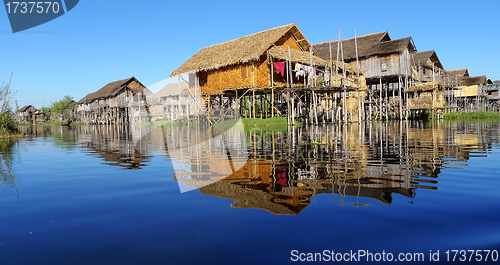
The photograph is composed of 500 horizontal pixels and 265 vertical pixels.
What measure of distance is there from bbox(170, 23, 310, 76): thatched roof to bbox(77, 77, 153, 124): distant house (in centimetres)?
1884

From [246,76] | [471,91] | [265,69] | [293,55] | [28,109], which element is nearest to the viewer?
[265,69]

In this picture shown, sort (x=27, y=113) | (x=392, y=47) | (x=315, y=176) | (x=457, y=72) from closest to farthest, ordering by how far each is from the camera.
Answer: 1. (x=315, y=176)
2. (x=392, y=47)
3. (x=457, y=72)
4. (x=27, y=113)

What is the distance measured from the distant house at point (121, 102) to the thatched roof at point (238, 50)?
18.8 meters

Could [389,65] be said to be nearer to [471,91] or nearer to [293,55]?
[293,55]

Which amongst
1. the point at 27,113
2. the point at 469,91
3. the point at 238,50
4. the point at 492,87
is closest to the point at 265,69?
the point at 238,50

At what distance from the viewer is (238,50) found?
25453 millimetres

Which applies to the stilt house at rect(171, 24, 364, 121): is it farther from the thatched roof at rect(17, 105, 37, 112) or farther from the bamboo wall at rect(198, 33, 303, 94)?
the thatched roof at rect(17, 105, 37, 112)

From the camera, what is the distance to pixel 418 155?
667 cm

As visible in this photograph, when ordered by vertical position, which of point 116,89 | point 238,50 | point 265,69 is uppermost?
point 238,50

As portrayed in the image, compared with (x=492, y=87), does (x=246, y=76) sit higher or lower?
lower

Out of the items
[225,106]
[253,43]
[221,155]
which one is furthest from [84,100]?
[221,155]

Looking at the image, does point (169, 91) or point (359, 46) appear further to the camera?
point (169, 91)

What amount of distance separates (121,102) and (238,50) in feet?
87.6

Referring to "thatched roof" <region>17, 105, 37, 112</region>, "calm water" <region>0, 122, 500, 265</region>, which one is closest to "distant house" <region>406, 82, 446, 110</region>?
"calm water" <region>0, 122, 500, 265</region>
